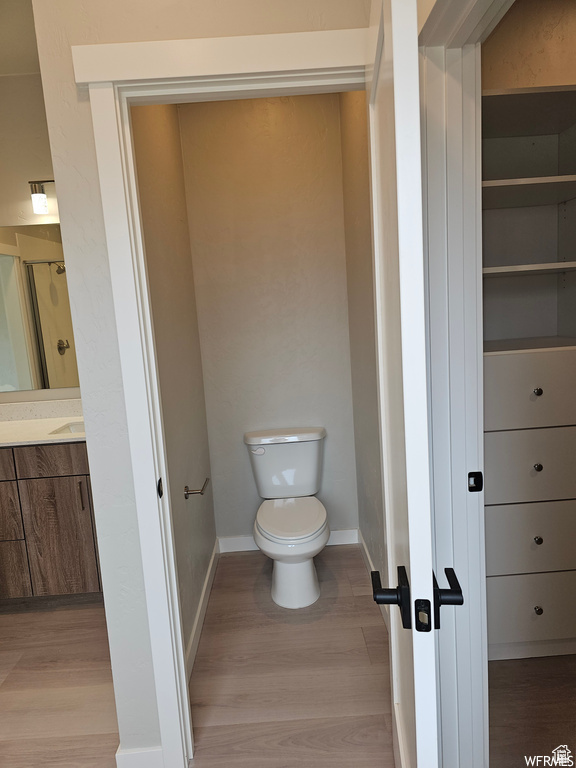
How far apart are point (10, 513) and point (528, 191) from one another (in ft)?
8.54

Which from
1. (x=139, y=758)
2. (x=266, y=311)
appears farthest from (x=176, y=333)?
(x=139, y=758)

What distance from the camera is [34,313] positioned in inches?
115

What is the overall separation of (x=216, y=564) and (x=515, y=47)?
9.08ft

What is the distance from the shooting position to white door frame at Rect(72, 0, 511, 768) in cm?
137

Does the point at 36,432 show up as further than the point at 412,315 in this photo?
Yes

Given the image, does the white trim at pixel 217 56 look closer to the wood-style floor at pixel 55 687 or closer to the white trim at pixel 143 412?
the white trim at pixel 143 412

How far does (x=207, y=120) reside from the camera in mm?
2832

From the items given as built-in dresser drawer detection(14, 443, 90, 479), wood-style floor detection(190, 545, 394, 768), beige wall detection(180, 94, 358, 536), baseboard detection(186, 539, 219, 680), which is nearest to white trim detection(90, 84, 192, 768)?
wood-style floor detection(190, 545, 394, 768)

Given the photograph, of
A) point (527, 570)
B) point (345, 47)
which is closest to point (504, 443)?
point (527, 570)

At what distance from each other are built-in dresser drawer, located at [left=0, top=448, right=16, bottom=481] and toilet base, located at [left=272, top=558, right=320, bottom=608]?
133 cm

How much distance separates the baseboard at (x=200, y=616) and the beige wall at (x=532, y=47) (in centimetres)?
238

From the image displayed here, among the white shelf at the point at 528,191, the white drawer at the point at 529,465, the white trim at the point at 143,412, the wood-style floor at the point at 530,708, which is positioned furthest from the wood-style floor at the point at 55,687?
the white shelf at the point at 528,191

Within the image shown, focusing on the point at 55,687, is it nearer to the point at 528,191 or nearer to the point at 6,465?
the point at 6,465

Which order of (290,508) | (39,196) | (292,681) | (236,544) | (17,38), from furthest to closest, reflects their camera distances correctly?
(236,544) < (39,196) < (290,508) < (17,38) < (292,681)
